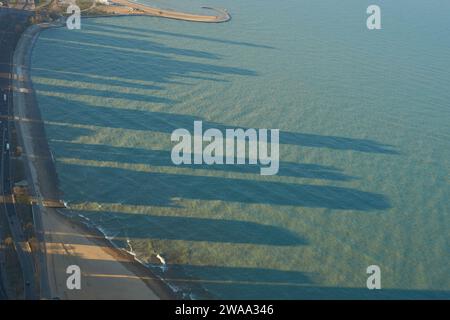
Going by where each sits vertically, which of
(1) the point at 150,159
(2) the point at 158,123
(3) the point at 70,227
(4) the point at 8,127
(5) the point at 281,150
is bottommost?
(3) the point at 70,227

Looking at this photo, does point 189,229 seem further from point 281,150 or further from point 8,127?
point 8,127

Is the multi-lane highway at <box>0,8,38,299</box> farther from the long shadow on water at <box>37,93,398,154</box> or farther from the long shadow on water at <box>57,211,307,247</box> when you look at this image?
the long shadow on water at <box>57,211,307,247</box>

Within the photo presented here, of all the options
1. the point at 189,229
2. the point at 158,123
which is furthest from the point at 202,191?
the point at 158,123

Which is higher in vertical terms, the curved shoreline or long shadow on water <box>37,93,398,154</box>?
the curved shoreline

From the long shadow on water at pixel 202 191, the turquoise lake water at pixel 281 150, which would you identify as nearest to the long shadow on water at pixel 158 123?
the turquoise lake water at pixel 281 150

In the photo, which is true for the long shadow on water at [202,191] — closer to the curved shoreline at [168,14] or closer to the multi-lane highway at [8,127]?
the multi-lane highway at [8,127]

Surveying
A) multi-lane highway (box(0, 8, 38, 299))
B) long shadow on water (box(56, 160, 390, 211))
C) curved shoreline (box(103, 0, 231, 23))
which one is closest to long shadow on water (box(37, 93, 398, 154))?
multi-lane highway (box(0, 8, 38, 299))
